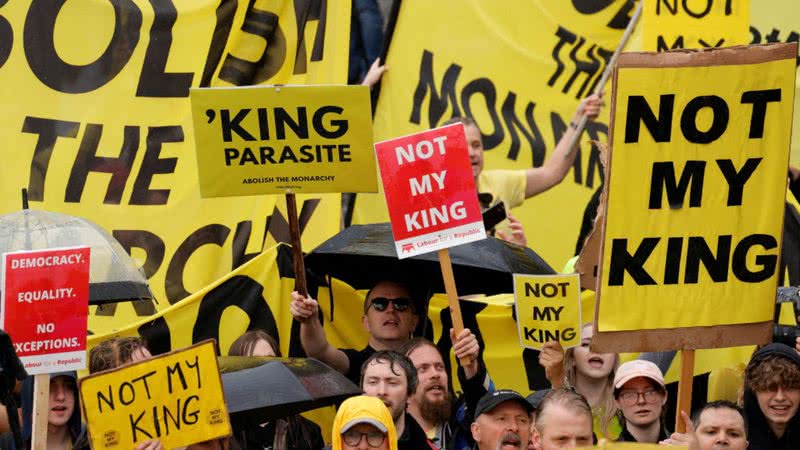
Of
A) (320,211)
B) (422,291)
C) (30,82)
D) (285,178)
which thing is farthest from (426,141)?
(30,82)

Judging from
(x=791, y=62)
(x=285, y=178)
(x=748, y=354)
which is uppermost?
(x=791, y=62)

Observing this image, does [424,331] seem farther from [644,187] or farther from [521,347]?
[644,187]

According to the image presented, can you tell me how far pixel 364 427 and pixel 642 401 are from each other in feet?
4.34

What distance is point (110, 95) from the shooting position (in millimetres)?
10156

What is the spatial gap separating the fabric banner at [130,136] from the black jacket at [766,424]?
8.91ft

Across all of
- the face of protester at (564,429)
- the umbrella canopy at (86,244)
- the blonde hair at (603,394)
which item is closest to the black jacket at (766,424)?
the blonde hair at (603,394)

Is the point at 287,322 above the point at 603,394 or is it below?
above

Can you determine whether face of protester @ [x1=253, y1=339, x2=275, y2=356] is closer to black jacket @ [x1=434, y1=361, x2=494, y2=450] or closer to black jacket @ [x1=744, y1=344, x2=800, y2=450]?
black jacket @ [x1=434, y1=361, x2=494, y2=450]

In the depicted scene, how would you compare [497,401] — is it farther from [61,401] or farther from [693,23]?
[693,23]

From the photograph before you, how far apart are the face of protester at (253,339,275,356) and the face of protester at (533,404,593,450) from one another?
5.61 ft

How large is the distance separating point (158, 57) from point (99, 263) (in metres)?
1.84

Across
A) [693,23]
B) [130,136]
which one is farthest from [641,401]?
[130,136]

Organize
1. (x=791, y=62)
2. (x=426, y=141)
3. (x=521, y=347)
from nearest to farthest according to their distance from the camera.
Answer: (x=791, y=62)
(x=426, y=141)
(x=521, y=347)

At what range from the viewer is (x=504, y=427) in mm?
7809
